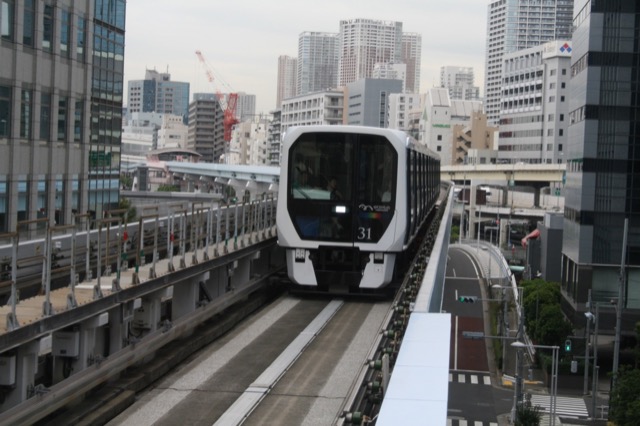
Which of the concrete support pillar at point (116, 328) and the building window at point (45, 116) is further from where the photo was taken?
the building window at point (45, 116)

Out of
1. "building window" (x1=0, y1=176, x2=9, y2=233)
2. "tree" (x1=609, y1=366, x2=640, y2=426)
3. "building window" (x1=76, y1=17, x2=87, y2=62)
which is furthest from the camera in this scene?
"tree" (x1=609, y1=366, x2=640, y2=426)

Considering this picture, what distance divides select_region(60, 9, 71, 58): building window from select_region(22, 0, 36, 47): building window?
6.04 ft

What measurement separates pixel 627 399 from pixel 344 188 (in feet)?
43.1

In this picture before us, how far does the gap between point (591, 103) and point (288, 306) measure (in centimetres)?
2283

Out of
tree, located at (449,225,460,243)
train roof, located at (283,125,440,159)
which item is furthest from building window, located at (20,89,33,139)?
tree, located at (449,225,460,243)

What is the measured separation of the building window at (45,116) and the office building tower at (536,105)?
84278 mm

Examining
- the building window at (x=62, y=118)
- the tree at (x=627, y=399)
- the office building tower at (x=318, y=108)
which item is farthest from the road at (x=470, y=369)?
the office building tower at (x=318, y=108)

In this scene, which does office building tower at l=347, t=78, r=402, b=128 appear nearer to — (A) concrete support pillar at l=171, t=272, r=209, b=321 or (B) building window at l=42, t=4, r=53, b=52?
(B) building window at l=42, t=4, r=53, b=52

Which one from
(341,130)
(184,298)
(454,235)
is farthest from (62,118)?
(454,235)

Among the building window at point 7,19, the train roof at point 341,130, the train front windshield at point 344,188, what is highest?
the building window at point 7,19

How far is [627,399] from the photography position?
26.6m

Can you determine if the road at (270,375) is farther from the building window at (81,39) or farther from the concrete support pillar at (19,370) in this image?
the building window at (81,39)

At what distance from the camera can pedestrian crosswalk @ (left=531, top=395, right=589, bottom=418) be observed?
32.8 meters

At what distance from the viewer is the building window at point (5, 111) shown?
65.8 feet
